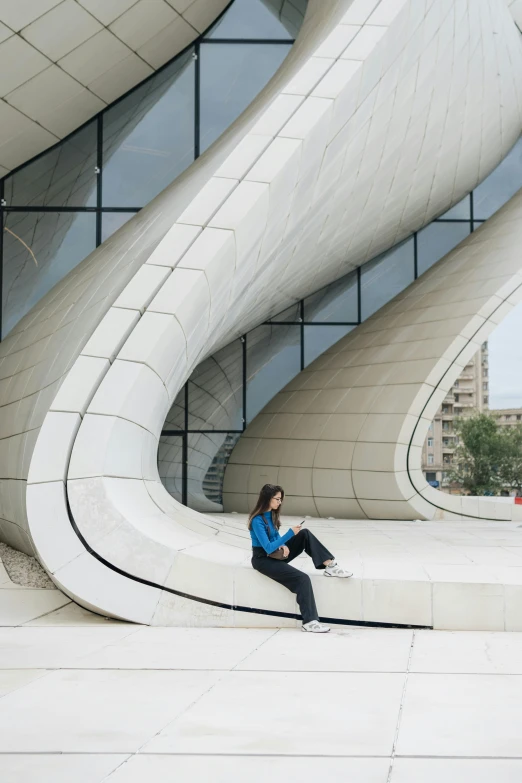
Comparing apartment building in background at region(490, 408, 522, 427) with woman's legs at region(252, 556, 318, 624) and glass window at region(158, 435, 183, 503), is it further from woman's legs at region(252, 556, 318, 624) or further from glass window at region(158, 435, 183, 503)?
woman's legs at region(252, 556, 318, 624)

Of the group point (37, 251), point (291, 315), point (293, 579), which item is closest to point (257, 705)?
point (293, 579)

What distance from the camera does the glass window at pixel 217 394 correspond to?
59.5 ft

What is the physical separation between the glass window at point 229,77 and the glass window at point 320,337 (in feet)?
15.3

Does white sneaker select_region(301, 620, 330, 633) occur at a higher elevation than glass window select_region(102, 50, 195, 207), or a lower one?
lower

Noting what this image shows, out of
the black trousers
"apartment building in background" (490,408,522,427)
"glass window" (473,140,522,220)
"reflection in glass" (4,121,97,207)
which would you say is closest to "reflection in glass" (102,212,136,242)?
"reflection in glass" (4,121,97,207)

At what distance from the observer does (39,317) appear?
14031 mm

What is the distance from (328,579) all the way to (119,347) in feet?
10.5

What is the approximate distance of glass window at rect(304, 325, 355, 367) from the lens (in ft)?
61.0

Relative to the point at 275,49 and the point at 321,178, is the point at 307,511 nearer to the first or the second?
the point at 321,178

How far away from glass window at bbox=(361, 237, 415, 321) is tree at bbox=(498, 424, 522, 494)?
2602 centimetres

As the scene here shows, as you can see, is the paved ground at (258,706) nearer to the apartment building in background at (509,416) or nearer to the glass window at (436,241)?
the glass window at (436,241)

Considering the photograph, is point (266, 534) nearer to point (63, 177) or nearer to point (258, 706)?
point (258, 706)

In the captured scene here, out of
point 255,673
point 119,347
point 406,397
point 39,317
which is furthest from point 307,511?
point 255,673

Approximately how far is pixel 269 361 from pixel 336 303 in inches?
80.5
